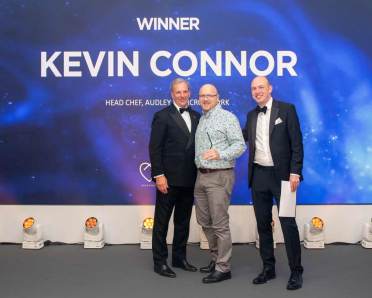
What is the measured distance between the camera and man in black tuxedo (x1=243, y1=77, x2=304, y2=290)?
3.30 m

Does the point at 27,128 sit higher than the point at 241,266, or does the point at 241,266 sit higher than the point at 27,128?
the point at 27,128

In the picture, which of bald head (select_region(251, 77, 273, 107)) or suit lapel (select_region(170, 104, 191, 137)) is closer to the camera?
bald head (select_region(251, 77, 273, 107))

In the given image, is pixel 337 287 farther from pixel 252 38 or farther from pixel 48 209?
pixel 48 209

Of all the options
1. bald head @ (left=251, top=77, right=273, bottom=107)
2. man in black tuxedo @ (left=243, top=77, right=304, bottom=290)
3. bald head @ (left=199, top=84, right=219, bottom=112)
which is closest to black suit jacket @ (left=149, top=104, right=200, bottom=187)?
bald head @ (left=199, top=84, right=219, bottom=112)

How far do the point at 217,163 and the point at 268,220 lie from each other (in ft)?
1.99

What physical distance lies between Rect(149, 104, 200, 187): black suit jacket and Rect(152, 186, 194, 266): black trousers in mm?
116

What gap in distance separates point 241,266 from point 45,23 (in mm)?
2951

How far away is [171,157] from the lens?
3604mm

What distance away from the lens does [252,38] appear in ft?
14.6

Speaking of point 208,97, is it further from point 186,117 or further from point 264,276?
point 264,276

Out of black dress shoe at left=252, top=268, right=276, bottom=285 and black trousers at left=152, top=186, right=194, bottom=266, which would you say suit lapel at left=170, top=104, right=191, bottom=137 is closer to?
black trousers at left=152, top=186, right=194, bottom=266

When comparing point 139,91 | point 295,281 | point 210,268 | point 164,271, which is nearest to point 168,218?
point 164,271

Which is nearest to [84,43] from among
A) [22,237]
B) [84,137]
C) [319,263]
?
[84,137]

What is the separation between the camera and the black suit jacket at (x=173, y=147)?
141 inches
